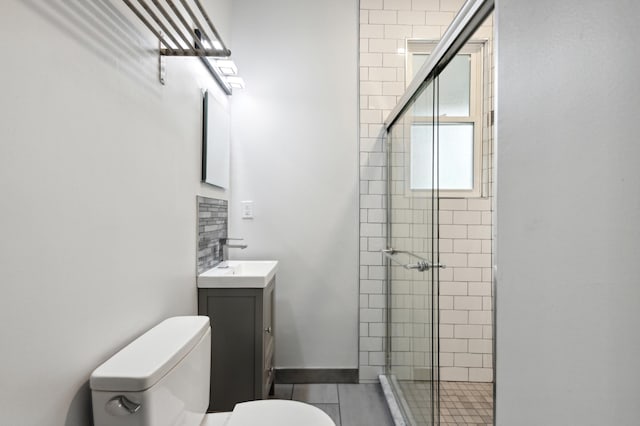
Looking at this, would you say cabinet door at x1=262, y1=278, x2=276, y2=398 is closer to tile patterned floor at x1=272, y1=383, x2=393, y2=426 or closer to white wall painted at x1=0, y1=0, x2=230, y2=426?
tile patterned floor at x1=272, y1=383, x2=393, y2=426

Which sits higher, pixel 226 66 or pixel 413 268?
pixel 226 66

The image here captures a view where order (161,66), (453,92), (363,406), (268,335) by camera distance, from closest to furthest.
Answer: (161,66) < (453,92) < (268,335) < (363,406)

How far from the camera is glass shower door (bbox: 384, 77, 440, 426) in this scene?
5.20 feet

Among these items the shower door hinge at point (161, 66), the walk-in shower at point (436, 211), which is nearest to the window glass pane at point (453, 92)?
the walk-in shower at point (436, 211)

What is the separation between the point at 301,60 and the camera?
2.57 m

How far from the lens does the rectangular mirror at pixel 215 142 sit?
1926mm

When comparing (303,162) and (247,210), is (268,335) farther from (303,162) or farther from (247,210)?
(303,162)

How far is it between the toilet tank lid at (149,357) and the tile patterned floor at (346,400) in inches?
50.1

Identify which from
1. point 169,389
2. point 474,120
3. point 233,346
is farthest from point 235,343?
point 474,120

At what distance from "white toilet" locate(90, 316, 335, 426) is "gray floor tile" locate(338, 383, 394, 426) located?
0.96 metres

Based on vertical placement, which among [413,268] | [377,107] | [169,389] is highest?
[377,107]

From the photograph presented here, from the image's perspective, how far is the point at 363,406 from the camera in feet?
7.32

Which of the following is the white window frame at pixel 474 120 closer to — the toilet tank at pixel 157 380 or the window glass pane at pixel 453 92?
the window glass pane at pixel 453 92

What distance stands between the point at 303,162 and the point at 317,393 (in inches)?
64.2
